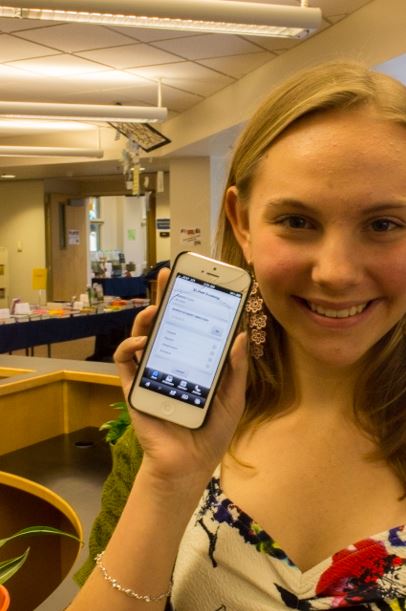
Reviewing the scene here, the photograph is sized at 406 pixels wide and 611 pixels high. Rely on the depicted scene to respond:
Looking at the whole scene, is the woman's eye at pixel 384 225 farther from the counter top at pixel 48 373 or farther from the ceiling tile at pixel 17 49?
the ceiling tile at pixel 17 49

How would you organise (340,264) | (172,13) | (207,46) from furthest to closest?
(207,46) → (172,13) → (340,264)

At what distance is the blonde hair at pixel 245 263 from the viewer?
0.83 m

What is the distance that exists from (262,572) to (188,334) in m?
0.33

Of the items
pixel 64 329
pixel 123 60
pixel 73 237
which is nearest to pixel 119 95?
pixel 123 60

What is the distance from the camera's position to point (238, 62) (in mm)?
5434

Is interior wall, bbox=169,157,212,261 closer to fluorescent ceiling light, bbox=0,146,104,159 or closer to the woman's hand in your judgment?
fluorescent ceiling light, bbox=0,146,104,159

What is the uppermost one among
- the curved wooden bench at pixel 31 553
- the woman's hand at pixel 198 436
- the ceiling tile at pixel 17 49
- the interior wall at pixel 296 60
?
the ceiling tile at pixel 17 49

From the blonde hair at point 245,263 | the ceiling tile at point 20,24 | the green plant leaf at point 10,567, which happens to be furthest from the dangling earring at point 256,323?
the ceiling tile at point 20,24

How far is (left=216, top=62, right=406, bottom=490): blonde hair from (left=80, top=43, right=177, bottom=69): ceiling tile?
428 centimetres

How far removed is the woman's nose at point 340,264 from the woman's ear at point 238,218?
0.18 meters

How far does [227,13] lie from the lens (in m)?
2.99

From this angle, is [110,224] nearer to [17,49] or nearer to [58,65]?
[58,65]

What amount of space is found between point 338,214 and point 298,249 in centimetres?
7

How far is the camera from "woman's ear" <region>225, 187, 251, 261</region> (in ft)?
3.12
